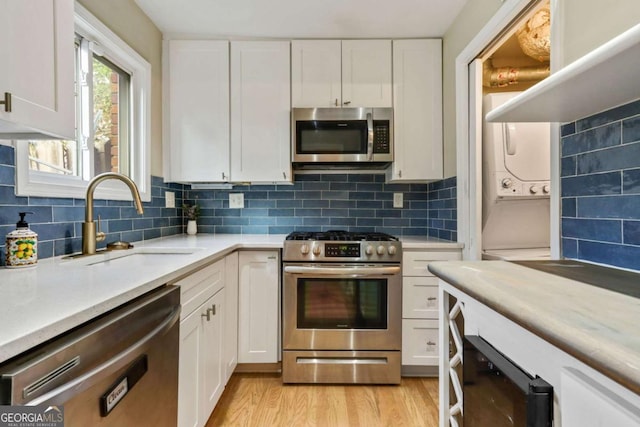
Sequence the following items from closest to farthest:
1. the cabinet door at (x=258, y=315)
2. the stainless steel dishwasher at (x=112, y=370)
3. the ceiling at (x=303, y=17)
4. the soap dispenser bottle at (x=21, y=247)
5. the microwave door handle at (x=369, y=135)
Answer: the stainless steel dishwasher at (x=112, y=370) < the soap dispenser bottle at (x=21, y=247) < the ceiling at (x=303, y=17) < the cabinet door at (x=258, y=315) < the microwave door handle at (x=369, y=135)

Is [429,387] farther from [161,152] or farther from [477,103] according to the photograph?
[161,152]

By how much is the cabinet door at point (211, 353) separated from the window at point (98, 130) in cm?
84

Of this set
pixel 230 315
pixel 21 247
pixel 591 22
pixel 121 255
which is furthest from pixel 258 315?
pixel 591 22

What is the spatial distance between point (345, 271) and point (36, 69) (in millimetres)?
1677

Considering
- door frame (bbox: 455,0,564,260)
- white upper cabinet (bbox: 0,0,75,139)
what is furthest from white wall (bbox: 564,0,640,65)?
white upper cabinet (bbox: 0,0,75,139)

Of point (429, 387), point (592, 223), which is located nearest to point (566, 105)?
point (592, 223)

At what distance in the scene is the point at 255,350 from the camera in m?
2.10

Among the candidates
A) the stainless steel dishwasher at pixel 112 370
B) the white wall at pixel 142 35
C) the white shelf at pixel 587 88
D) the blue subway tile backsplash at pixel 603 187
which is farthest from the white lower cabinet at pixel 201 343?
the blue subway tile backsplash at pixel 603 187

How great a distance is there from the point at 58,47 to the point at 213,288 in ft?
3.81

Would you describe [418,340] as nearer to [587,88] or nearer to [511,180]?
[511,180]

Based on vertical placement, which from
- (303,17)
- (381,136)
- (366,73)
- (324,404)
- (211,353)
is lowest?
(324,404)

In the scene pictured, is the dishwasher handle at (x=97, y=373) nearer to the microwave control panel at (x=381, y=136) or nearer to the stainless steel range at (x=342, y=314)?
the stainless steel range at (x=342, y=314)

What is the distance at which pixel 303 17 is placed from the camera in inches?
83.1

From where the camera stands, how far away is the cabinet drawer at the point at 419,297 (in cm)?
208
